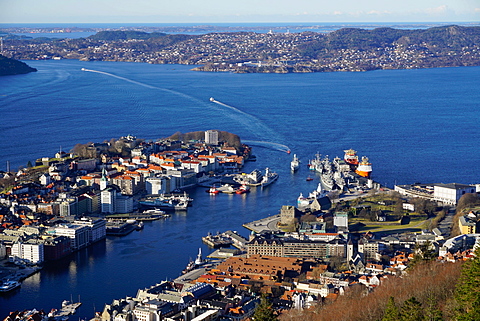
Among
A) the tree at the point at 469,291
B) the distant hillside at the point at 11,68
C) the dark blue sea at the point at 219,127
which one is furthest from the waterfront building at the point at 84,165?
the distant hillside at the point at 11,68

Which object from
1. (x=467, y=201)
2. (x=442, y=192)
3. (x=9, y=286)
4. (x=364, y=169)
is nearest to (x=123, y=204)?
(x=9, y=286)

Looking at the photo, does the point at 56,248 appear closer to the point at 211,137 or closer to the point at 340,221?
the point at 340,221

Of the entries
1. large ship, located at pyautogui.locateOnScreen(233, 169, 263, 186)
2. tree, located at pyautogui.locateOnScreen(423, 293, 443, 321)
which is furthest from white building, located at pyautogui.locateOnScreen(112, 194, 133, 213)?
tree, located at pyautogui.locateOnScreen(423, 293, 443, 321)

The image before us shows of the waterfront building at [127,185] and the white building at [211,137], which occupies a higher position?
the white building at [211,137]

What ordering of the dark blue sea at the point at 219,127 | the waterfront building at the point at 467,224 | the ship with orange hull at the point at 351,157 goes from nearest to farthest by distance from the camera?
the dark blue sea at the point at 219,127
the waterfront building at the point at 467,224
the ship with orange hull at the point at 351,157

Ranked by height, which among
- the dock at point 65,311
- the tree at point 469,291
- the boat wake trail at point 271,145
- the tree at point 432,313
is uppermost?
the tree at point 469,291

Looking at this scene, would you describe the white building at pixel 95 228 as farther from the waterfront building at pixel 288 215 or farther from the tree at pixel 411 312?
the tree at pixel 411 312

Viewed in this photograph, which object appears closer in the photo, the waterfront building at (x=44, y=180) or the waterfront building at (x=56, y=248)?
the waterfront building at (x=56, y=248)
